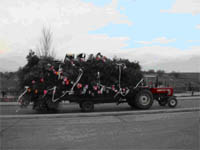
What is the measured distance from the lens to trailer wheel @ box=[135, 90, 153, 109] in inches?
499

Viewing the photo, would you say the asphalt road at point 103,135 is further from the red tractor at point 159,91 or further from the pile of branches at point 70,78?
the red tractor at point 159,91

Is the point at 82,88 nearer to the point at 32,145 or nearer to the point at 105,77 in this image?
the point at 105,77

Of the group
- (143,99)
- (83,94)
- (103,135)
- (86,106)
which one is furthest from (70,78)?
(103,135)

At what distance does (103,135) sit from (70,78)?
531cm

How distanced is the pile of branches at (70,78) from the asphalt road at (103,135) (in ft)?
8.77

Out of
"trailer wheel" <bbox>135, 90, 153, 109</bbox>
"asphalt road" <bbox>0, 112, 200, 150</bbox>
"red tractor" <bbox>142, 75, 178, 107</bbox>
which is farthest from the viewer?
"red tractor" <bbox>142, 75, 178, 107</bbox>

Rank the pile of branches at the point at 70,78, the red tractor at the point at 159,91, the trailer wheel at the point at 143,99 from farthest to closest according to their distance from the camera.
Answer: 1. the red tractor at the point at 159,91
2. the trailer wheel at the point at 143,99
3. the pile of branches at the point at 70,78

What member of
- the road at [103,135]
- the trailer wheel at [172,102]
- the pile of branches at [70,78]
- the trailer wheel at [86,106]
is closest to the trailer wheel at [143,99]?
the pile of branches at [70,78]

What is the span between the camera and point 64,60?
1179 centimetres

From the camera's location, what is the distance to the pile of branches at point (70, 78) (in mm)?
11211

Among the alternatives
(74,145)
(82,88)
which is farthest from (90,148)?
(82,88)

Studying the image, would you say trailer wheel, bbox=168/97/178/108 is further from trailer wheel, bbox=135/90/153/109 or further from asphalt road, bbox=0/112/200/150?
asphalt road, bbox=0/112/200/150

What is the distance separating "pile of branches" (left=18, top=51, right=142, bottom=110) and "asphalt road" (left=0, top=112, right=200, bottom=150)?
2.67 m

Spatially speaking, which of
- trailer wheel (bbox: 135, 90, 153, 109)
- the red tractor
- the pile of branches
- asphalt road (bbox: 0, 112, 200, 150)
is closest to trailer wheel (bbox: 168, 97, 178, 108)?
the red tractor
